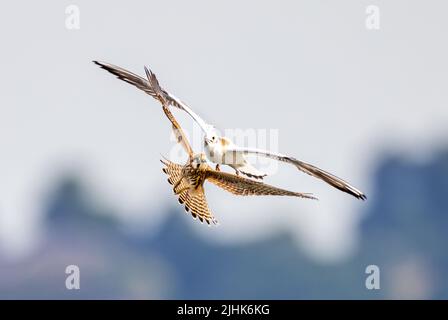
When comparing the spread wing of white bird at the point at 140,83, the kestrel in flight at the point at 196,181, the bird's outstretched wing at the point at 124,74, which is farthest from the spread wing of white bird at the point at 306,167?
the bird's outstretched wing at the point at 124,74

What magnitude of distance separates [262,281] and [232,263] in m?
2.63

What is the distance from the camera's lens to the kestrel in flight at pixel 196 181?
892cm

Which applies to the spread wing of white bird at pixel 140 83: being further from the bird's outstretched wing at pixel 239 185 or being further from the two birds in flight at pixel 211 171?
the bird's outstretched wing at pixel 239 185

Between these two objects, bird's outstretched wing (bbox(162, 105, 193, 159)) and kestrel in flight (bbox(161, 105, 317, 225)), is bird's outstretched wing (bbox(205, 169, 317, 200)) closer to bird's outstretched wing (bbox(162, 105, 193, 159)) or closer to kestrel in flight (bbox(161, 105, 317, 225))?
kestrel in flight (bbox(161, 105, 317, 225))

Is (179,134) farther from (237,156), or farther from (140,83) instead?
(140,83)

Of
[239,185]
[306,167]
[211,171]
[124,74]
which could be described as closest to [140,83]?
[124,74]

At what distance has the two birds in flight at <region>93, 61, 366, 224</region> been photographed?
8.80 m

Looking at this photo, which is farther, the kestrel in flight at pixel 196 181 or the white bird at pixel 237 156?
the kestrel in flight at pixel 196 181

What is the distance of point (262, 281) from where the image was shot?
33844 mm

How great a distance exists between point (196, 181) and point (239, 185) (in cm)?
38

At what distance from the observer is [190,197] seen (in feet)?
30.5

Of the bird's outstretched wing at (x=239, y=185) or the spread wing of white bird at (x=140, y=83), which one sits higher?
the spread wing of white bird at (x=140, y=83)

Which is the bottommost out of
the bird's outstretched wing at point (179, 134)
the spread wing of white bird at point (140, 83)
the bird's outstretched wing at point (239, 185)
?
the bird's outstretched wing at point (239, 185)
